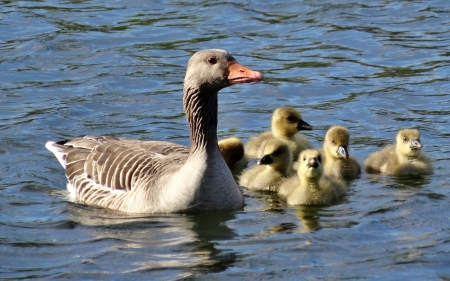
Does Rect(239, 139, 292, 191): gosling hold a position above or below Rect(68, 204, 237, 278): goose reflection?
above

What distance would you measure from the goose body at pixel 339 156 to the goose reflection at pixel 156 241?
5.79ft

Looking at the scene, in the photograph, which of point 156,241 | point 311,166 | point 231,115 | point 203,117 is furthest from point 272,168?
point 231,115

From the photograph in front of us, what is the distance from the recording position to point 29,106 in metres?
15.2

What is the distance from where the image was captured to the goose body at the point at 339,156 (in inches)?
481

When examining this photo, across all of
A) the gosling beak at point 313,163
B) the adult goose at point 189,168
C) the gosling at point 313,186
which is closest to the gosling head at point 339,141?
the gosling at point 313,186

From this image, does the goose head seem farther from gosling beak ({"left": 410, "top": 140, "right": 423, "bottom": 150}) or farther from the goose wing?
gosling beak ({"left": 410, "top": 140, "right": 423, "bottom": 150})

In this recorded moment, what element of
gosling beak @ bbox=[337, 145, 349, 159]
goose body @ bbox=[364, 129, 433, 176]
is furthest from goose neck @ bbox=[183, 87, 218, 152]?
goose body @ bbox=[364, 129, 433, 176]

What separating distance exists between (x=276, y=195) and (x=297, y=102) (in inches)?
139

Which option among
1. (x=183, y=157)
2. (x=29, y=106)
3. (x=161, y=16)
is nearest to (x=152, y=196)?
(x=183, y=157)

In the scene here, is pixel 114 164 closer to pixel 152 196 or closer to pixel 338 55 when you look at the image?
pixel 152 196

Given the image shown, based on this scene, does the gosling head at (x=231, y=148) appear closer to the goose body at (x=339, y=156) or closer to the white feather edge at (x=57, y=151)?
the goose body at (x=339, y=156)

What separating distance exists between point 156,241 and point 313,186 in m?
2.01

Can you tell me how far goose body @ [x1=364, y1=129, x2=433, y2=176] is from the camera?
12234 mm

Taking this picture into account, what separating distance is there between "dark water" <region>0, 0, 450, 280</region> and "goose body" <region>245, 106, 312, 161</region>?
2.64ft
